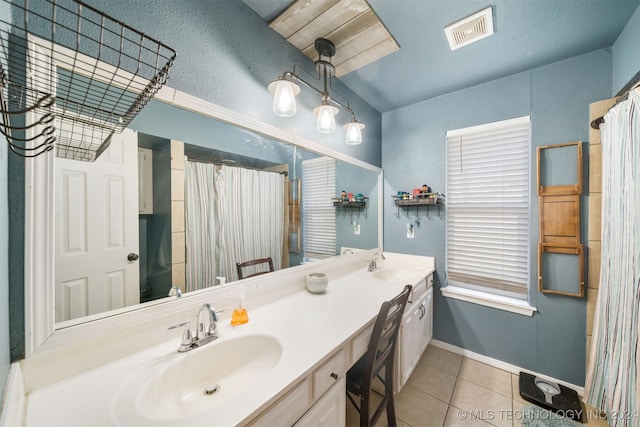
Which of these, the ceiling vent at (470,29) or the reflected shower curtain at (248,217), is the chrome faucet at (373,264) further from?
the ceiling vent at (470,29)

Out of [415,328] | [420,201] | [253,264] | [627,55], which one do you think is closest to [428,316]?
[415,328]

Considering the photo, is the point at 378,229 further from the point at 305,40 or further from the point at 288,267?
the point at 305,40

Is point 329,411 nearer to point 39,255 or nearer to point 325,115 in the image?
point 39,255

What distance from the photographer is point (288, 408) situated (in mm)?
775

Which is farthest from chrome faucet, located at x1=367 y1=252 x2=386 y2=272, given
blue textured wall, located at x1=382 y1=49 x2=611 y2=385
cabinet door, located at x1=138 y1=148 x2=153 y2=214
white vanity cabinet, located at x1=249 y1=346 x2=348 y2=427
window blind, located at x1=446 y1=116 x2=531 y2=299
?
cabinet door, located at x1=138 y1=148 x2=153 y2=214

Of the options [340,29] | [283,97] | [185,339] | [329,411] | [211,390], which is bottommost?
[329,411]

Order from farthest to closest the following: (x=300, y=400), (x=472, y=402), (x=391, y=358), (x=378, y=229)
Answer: (x=378, y=229) → (x=472, y=402) → (x=391, y=358) → (x=300, y=400)

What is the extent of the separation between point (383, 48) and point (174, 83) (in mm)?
1361

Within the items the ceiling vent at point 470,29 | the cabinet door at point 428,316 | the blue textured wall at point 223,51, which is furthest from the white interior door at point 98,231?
the cabinet door at point 428,316

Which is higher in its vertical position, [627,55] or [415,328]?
Result: [627,55]

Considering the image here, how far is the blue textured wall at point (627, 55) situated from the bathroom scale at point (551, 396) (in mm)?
2077

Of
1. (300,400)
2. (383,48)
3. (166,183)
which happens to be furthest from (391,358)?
(383,48)

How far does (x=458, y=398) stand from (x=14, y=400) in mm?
2275

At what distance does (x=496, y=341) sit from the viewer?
6.68 ft
